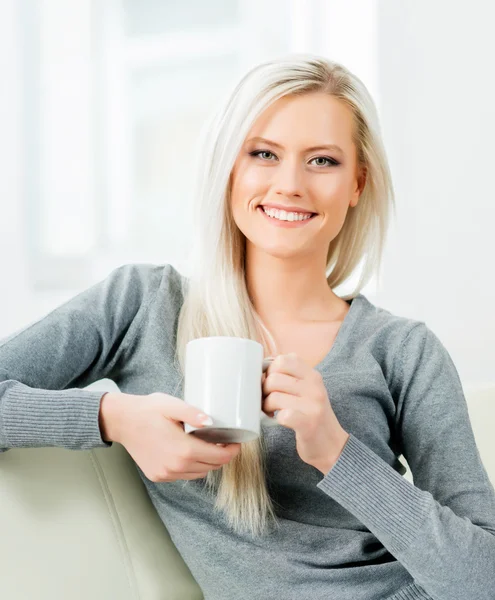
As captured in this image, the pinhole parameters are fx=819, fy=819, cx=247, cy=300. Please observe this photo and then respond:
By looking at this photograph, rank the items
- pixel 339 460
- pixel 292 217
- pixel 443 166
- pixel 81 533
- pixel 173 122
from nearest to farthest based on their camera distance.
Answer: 1. pixel 339 460
2. pixel 81 533
3. pixel 292 217
4. pixel 443 166
5. pixel 173 122

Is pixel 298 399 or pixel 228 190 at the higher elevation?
pixel 228 190

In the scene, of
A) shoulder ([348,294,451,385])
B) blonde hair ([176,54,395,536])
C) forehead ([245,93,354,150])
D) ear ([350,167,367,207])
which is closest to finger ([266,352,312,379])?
blonde hair ([176,54,395,536])

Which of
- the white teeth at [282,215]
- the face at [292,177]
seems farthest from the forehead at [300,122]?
the white teeth at [282,215]

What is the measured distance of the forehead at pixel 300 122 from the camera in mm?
1287

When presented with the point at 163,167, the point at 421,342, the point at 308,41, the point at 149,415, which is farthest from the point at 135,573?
the point at 308,41

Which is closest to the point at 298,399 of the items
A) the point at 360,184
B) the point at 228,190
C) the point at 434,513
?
the point at 434,513

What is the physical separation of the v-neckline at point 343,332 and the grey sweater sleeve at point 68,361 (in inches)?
11.6

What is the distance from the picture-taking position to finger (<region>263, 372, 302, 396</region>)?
96 cm

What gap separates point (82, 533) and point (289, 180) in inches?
24.0

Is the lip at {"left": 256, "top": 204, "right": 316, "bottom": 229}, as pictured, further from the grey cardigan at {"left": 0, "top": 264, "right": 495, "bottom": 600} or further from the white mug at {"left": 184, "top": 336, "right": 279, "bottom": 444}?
the white mug at {"left": 184, "top": 336, "right": 279, "bottom": 444}

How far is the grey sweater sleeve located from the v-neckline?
0.30 meters

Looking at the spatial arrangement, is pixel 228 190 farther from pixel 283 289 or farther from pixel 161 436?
pixel 161 436

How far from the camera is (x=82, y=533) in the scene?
1190mm

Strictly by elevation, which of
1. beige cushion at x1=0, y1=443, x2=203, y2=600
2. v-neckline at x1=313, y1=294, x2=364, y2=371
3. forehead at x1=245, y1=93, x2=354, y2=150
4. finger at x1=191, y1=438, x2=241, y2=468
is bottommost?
beige cushion at x1=0, y1=443, x2=203, y2=600
